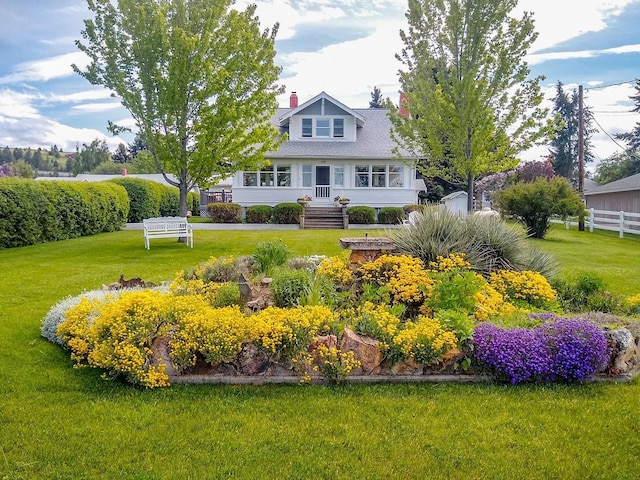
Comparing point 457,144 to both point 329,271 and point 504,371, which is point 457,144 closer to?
point 329,271

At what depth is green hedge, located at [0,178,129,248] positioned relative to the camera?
12.9 meters

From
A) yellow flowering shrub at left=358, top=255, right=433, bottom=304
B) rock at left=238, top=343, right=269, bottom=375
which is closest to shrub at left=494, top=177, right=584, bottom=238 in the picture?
yellow flowering shrub at left=358, top=255, right=433, bottom=304

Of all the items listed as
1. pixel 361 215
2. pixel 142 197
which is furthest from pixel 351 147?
pixel 142 197

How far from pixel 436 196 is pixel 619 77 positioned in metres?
13.0

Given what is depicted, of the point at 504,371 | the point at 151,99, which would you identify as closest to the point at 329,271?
the point at 504,371

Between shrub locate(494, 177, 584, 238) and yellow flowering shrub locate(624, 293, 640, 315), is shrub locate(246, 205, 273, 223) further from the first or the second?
yellow flowering shrub locate(624, 293, 640, 315)

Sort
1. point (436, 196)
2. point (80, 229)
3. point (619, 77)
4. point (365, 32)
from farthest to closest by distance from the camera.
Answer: point (436, 196), point (619, 77), point (80, 229), point (365, 32)

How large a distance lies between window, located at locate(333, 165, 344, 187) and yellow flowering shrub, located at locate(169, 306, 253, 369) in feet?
67.3

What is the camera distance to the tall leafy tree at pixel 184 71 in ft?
39.9

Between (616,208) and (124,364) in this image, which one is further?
(616,208)

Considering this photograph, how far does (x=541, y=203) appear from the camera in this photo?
17422 mm

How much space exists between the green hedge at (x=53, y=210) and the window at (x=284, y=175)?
8126 mm

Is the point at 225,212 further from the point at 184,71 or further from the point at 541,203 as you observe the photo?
the point at 541,203

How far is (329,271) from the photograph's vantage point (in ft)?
19.9
